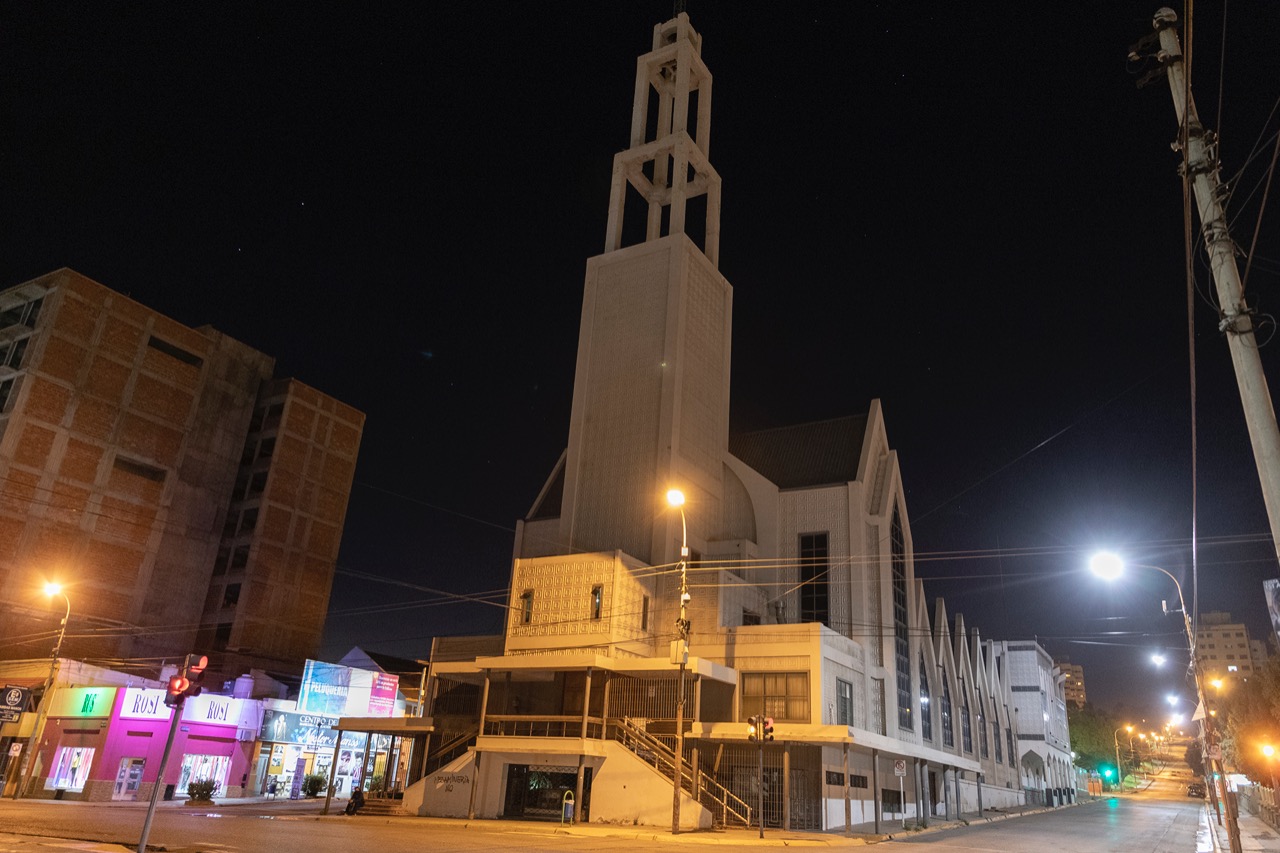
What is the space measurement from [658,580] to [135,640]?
4347 centimetres

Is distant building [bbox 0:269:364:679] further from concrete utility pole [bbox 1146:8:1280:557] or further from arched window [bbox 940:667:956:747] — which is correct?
concrete utility pole [bbox 1146:8:1280:557]

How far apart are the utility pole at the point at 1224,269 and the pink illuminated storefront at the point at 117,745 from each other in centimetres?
4321

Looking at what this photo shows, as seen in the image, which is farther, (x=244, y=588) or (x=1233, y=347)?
(x=244, y=588)

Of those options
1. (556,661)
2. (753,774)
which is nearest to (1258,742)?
(753,774)

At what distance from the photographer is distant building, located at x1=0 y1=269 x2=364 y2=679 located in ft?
189

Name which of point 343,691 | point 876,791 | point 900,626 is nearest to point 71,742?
point 343,691

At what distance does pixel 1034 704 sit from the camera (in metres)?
90.1

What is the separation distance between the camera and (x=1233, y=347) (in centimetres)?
852

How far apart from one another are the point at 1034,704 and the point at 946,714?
1549 inches

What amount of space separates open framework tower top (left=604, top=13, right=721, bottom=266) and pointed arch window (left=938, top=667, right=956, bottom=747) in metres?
32.4

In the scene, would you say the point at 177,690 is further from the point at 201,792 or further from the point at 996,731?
the point at 996,731

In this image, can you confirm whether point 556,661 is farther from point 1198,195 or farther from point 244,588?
point 244,588

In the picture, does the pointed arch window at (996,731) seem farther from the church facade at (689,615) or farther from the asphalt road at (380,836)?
the asphalt road at (380,836)

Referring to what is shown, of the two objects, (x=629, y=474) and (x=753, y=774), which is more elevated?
(x=629, y=474)
